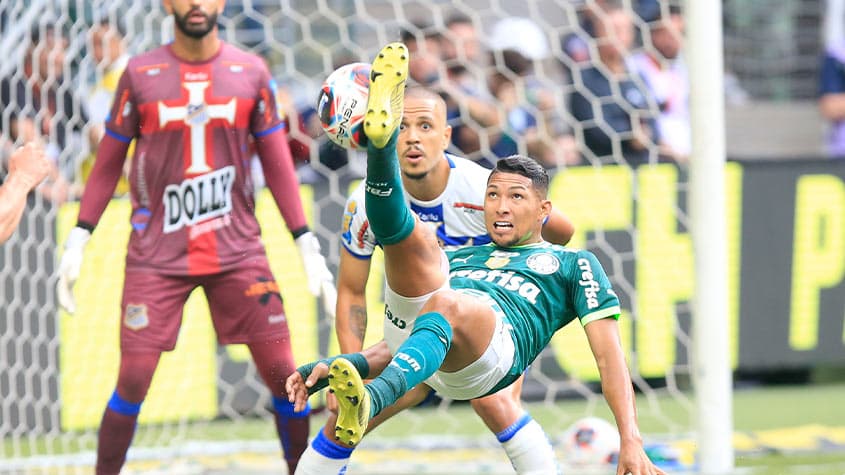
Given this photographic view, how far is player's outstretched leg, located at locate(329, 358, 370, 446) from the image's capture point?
Answer: 3.86m

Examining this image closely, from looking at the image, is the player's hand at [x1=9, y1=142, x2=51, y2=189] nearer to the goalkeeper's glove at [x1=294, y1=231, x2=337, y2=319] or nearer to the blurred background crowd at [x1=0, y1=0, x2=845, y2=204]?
the goalkeeper's glove at [x1=294, y1=231, x2=337, y2=319]

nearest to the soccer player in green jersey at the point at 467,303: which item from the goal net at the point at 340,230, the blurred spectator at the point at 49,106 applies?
the goal net at the point at 340,230

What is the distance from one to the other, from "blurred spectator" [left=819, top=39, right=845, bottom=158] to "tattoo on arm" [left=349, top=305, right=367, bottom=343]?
4.73m

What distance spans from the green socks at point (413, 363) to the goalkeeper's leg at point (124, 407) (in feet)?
6.10

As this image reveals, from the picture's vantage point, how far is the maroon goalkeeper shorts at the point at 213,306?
571cm

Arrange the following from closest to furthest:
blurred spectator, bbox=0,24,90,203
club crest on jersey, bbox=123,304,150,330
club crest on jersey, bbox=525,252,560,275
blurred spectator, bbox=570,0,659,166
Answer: club crest on jersey, bbox=525,252,560,275, club crest on jersey, bbox=123,304,150,330, blurred spectator, bbox=0,24,90,203, blurred spectator, bbox=570,0,659,166

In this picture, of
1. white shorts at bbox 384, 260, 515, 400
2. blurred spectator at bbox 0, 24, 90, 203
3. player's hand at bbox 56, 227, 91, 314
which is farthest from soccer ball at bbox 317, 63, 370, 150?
blurred spectator at bbox 0, 24, 90, 203

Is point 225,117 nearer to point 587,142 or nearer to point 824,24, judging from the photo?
point 587,142

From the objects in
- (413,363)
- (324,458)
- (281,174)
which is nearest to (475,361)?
(413,363)

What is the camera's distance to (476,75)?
27.2ft

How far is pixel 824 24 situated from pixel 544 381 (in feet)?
17.3

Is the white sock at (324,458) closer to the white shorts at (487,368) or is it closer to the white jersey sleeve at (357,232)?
the white shorts at (487,368)

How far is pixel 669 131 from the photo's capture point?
27.7 ft

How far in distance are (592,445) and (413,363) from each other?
2.69 meters
